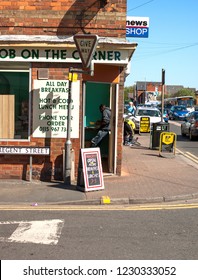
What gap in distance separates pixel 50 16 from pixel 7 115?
2611mm

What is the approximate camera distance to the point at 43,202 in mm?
7711

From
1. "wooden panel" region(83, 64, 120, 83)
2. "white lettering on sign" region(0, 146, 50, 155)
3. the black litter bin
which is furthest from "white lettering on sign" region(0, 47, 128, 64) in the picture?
the black litter bin

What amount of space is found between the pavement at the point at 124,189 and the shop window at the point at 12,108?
1.25m

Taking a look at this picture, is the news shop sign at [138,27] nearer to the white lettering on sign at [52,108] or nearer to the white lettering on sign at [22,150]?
the white lettering on sign at [52,108]

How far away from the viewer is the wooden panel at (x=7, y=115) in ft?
32.5

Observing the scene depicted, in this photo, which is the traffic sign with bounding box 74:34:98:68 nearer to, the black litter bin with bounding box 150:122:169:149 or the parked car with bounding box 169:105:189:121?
the black litter bin with bounding box 150:122:169:149

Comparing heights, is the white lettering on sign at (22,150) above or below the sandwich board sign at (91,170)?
above

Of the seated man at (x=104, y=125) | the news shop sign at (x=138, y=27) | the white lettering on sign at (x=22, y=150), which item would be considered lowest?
the white lettering on sign at (x=22, y=150)

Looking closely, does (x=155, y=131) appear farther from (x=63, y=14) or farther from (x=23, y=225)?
(x=23, y=225)

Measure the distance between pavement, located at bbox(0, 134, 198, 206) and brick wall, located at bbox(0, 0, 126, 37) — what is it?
366 cm

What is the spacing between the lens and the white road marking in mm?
5483

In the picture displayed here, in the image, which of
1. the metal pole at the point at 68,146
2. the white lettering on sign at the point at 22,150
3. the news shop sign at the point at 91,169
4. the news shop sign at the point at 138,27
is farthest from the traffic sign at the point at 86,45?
the news shop sign at the point at 138,27

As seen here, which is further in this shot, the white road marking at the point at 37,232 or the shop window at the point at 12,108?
the shop window at the point at 12,108

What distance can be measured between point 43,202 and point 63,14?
4.59 m
